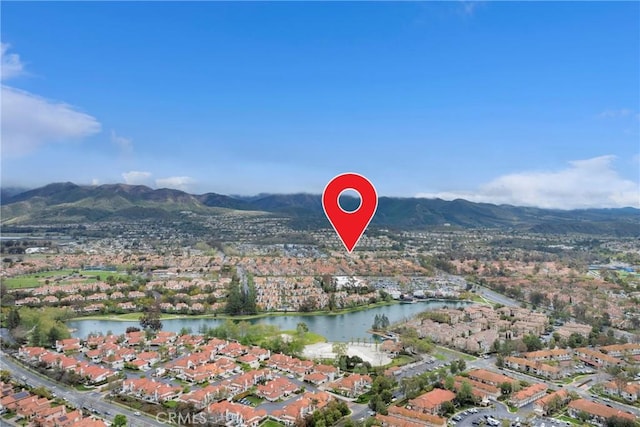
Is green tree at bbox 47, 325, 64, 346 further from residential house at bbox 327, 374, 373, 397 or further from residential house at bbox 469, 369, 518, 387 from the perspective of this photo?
residential house at bbox 469, 369, 518, 387

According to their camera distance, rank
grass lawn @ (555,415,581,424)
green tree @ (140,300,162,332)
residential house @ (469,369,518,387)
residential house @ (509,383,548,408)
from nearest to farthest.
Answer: grass lawn @ (555,415,581,424) → residential house @ (509,383,548,408) → residential house @ (469,369,518,387) → green tree @ (140,300,162,332)

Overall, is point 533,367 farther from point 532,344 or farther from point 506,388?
point 506,388

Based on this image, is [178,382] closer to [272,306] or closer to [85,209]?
[272,306]

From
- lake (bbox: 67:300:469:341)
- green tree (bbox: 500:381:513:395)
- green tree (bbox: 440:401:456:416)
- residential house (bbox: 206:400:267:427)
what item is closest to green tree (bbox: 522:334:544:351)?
green tree (bbox: 500:381:513:395)

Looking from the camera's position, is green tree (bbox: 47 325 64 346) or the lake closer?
green tree (bbox: 47 325 64 346)

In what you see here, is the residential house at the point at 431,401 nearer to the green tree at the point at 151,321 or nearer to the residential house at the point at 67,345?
the residential house at the point at 67,345

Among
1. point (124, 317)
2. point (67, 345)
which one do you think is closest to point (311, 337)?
point (67, 345)
